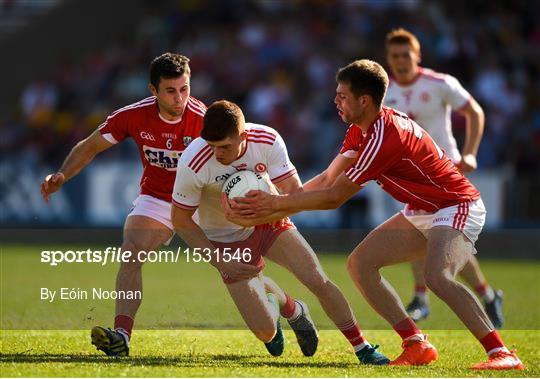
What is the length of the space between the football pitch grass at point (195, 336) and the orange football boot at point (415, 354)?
7cm

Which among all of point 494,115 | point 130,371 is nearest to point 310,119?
point 494,115

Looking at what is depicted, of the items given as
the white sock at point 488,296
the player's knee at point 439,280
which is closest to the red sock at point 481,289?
the white sock at point 488,296

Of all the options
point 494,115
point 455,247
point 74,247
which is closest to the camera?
point 455,247

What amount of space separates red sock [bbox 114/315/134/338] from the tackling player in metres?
0.70

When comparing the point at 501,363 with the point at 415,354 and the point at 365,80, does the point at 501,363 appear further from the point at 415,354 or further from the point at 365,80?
the point at 365,80

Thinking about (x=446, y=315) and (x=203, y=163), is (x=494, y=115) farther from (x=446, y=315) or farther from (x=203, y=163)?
(x=203, y=163)

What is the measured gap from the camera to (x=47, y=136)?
20922 millimetres

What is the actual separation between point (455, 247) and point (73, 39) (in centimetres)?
1893

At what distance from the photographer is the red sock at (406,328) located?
25.1ft

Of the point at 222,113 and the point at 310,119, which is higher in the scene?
the point at 222,113

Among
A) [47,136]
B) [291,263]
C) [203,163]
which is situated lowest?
[47,136]

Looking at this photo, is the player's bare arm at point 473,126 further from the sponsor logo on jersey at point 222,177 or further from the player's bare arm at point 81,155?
the player's bare arm at point 81,155

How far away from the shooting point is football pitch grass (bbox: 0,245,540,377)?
7.11m

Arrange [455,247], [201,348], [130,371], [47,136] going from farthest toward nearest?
[47,136]
[201,348]
[455,247]
[130,371]
